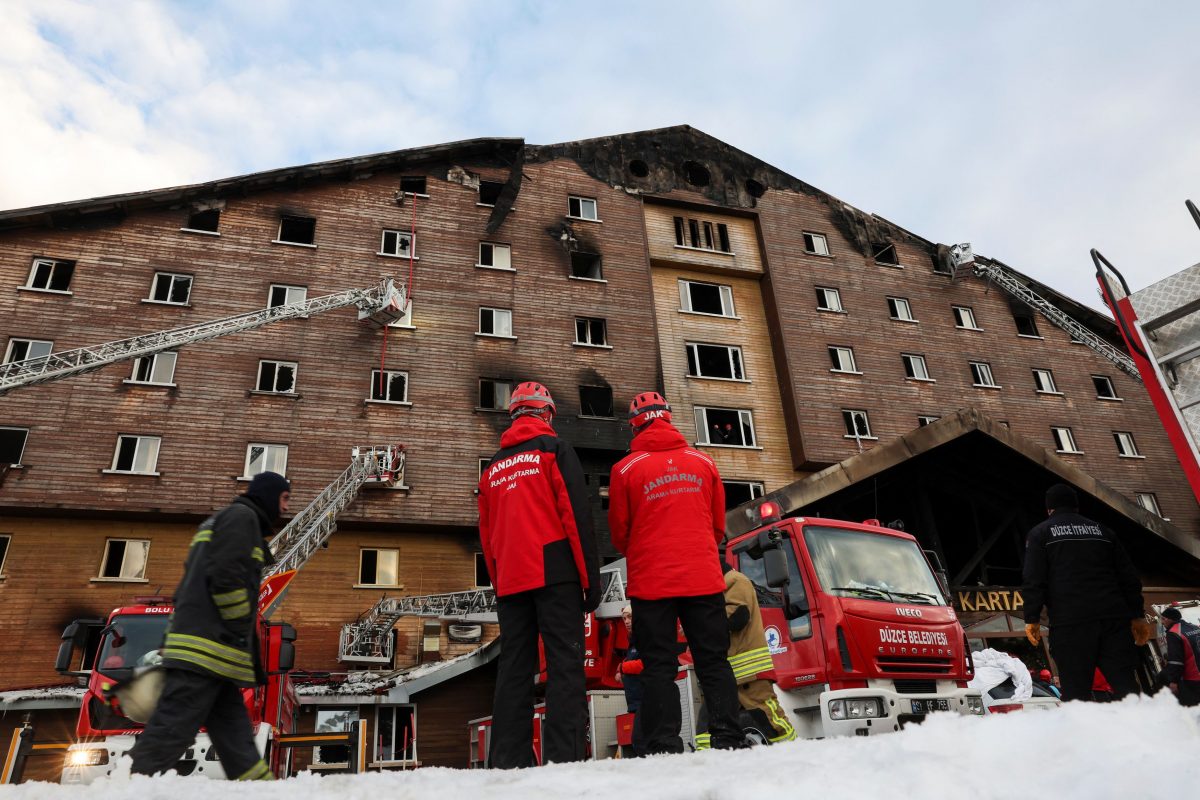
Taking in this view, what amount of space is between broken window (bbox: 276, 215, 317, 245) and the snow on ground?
1018 inches

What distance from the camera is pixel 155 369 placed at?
2247 centimetres

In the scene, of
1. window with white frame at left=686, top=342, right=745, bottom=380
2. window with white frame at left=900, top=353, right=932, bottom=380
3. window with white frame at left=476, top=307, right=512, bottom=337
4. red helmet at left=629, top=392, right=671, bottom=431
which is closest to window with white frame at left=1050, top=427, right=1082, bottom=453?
window with white frame at left=900, top=353, right=932, bottom=380

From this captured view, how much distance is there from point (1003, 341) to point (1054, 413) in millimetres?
3435

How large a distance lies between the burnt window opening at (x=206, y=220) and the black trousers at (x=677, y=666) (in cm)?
2500

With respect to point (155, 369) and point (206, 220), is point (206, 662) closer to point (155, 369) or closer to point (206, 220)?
point (155, 369)

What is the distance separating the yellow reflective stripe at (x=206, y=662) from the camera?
3943mm

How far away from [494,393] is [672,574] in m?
20.7

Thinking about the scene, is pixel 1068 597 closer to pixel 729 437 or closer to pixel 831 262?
pixel 729 437

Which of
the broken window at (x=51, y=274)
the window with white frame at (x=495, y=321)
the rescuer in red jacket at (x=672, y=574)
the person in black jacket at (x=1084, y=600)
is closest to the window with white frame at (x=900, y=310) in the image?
the window with white frame at (x=495, y=321)

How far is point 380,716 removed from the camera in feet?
62.2

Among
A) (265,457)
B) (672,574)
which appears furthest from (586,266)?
(672,574)

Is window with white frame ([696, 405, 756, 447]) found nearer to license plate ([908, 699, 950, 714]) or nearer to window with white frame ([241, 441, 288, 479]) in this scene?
window with white frame ([241, 441, 288, 479])

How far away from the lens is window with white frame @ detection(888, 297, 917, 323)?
3136 centimetres

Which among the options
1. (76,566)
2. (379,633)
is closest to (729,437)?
(379,633)
